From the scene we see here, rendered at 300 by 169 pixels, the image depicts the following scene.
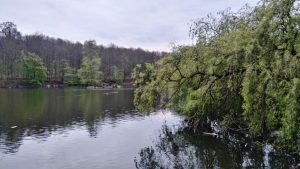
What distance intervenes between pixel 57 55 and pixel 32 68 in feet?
54.0

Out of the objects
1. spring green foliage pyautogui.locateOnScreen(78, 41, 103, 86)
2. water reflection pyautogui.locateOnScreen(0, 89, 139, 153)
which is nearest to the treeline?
spring green foliage pyautogui.locateOnScreen(78, 41, 103, 86)

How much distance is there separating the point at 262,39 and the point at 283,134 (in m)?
3.90

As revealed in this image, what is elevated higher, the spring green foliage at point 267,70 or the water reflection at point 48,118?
the spring green foliage at point 267,70

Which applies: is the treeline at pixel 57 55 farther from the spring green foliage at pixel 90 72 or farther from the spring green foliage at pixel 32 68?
the spring green foliage at pixel 90 72

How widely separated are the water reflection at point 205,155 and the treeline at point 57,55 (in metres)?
79.3

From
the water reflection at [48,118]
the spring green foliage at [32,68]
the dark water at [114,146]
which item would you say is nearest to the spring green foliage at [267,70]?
the dark water at [114,146]

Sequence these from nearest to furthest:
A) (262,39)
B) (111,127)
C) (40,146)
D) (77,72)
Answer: (262,39), (40,146), (111,127), (77,72)

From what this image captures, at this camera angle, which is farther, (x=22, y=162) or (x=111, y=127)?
(x=111, y=127)

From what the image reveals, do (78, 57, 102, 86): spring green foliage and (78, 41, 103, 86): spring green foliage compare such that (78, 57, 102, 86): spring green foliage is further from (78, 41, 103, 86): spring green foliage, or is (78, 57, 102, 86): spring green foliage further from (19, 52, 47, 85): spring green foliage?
(19, 52, 47, 85): spring green foliage

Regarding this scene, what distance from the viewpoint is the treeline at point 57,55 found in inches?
3991

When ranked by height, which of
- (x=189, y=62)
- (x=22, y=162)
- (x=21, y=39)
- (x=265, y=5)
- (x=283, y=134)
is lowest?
(x=22, y=162)

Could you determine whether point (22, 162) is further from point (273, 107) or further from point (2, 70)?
point (2, 70)

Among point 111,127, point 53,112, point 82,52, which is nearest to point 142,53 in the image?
point 82,52

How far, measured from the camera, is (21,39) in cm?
11625
